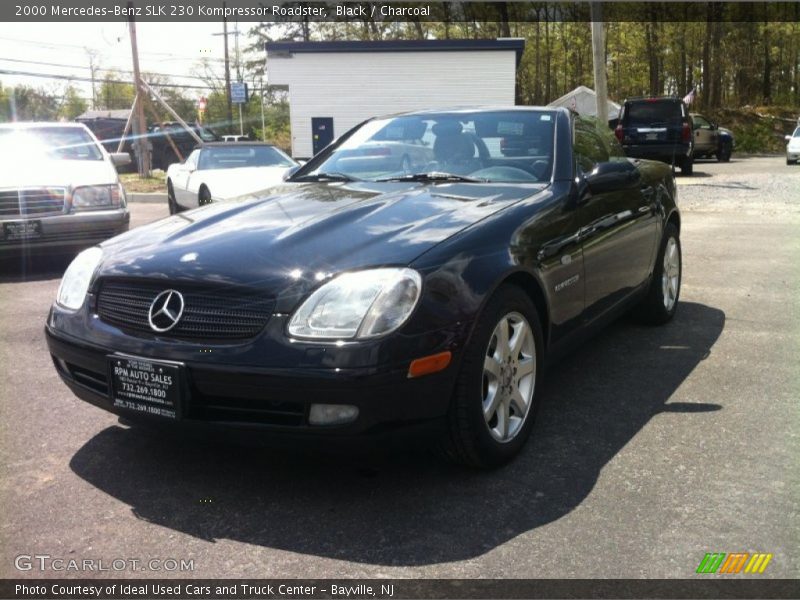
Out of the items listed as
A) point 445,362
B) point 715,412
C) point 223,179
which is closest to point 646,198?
point 715,412

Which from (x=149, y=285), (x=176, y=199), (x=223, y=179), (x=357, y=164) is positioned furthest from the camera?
(x=176, y=199)

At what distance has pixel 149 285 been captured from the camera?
300 centimetres

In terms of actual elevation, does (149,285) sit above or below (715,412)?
above

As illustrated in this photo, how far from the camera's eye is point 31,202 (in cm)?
763

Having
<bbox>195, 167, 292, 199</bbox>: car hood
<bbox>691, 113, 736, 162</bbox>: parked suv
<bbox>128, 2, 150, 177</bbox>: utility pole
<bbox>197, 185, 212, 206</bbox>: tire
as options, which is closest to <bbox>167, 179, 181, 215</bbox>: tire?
<bbox>197, 185, 212, 206</bbox>: tire

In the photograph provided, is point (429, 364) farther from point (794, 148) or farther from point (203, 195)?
point (794, 148)

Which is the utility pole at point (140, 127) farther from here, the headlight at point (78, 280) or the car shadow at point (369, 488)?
the car shadow at point (369, 488)

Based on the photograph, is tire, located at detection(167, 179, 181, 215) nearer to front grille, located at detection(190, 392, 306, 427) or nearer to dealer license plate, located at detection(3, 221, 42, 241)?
dealer license plate, located at detection(3, 221, 42, 241)

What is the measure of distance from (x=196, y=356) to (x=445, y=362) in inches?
33.4

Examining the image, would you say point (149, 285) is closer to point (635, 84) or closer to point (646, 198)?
point (646, 198)

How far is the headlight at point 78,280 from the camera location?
3.26 metres

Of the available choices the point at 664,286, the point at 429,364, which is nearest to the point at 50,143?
the point at 664,286

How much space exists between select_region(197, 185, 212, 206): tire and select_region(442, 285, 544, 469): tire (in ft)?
25.6

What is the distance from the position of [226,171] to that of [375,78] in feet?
57.7
